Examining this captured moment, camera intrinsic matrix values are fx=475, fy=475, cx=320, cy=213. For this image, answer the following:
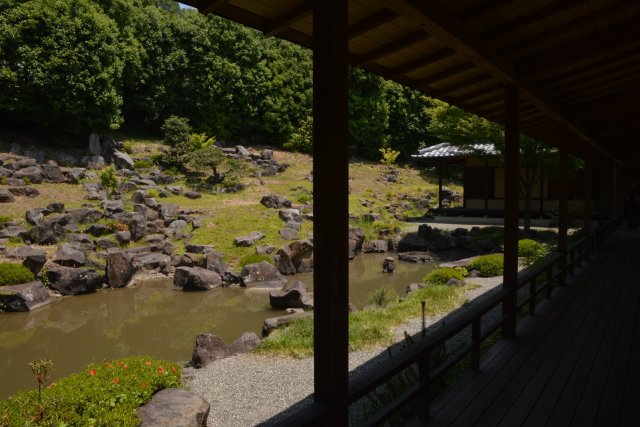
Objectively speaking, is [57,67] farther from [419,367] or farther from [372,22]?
[419,367]

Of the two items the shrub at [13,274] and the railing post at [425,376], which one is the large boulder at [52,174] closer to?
the shrub at [13,274]

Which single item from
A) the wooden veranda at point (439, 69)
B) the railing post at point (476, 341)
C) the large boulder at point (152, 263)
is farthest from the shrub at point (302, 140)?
the railing post at point (476, 341)

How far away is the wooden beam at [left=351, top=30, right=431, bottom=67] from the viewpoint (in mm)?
3668

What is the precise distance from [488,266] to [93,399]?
446 inches

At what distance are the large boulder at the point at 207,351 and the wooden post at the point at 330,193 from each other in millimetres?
6775

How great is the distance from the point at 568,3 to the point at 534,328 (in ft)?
13.7

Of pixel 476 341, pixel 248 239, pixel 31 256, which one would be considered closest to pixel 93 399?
pixel 476 341

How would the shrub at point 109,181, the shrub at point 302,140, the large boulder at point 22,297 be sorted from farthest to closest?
the shrub at point 302,140, the shrub at point 109,181, the large boulder at point 22,297

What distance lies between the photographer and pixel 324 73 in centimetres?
243

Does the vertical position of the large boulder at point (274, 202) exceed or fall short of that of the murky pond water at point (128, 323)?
it exceeds it

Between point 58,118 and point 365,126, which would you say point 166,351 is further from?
point 365,126

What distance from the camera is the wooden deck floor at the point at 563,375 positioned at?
3.81 metres

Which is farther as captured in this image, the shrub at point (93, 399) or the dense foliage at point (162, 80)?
the dense foliage at point (162, 80)

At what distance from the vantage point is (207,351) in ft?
29.4
